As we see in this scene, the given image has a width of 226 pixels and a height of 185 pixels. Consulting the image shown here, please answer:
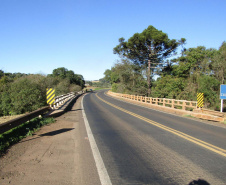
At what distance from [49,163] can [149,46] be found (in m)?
33.7

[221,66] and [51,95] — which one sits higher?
[221,66]

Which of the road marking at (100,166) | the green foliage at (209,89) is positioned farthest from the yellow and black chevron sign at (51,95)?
the green foliage at (209,89)

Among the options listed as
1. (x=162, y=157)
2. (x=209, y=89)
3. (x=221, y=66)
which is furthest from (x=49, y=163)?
(x=221, y=66)

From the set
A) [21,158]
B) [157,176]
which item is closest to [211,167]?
[157,176]

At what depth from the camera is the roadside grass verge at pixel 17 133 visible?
669 cm

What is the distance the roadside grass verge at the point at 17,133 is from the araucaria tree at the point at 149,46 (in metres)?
27.8

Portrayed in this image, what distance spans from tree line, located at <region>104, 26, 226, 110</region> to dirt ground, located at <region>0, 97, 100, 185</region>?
2477 centimetres

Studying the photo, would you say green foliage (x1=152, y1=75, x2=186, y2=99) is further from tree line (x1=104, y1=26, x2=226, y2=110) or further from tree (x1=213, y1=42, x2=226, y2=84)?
tree (x1=213, y1=42, x2=226, y2=84)

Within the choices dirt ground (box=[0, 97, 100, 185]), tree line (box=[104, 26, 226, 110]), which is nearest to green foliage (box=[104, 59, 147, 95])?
tree line (box=[104, 26, 226, 110])

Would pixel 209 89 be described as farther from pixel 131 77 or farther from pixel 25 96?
pixel 25 96

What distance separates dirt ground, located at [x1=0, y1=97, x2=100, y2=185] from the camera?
420 centimetres

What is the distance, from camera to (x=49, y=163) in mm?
5098

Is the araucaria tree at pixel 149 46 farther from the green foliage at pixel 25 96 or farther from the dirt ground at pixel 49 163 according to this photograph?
the dirt ground at pixel 49 163

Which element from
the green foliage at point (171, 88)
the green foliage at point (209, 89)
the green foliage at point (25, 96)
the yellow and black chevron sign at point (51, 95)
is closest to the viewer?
the yellow and black chevron sign at point (51, 95)
